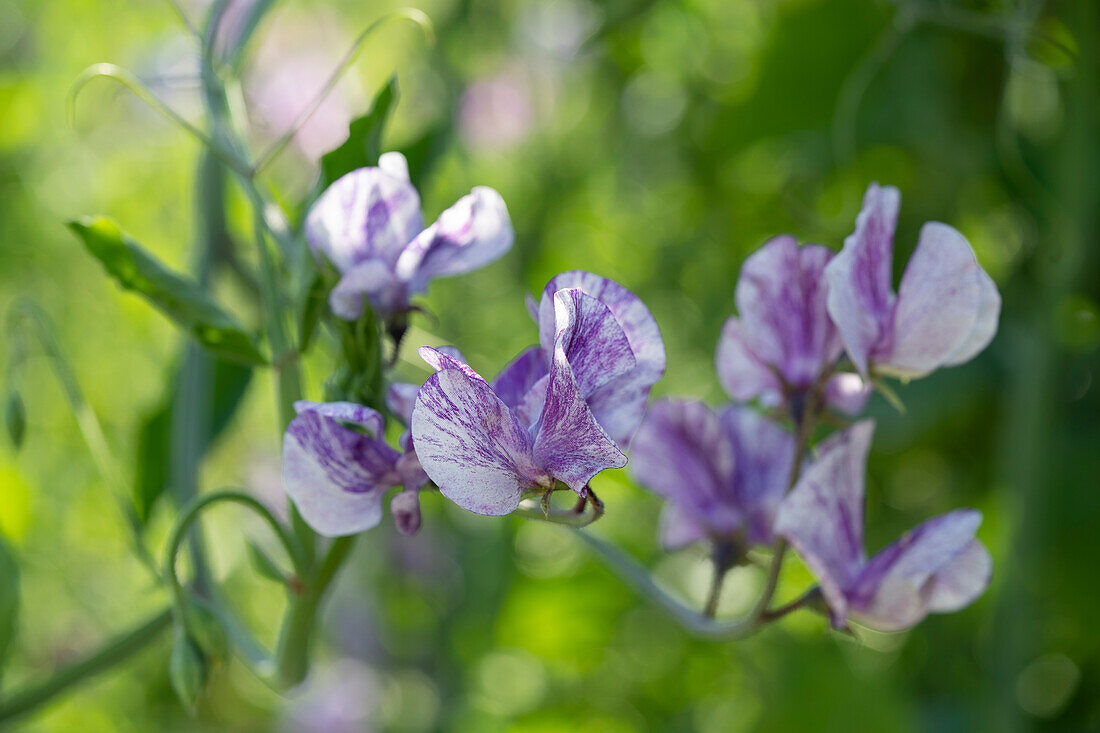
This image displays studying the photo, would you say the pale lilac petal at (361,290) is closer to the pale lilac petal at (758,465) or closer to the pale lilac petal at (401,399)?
the pale lilac petal at (401,399)

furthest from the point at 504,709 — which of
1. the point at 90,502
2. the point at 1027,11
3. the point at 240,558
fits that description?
the point at 1027,11

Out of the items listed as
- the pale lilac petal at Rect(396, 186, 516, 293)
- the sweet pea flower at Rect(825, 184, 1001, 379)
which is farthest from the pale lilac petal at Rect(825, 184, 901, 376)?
the pale lilac petal at Rect(396, 186, 516, 293)

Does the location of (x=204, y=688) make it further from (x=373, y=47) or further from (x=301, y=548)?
(x=373, y=47)

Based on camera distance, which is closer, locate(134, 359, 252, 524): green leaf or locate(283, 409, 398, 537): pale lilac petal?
locate(283, 409, 398, 537): pale lilac petal

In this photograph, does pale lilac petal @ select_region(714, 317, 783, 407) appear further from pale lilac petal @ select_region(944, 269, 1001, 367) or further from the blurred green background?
the blurred green background

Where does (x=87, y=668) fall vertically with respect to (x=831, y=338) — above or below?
below

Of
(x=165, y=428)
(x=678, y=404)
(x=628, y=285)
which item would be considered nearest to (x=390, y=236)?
(x=678, y=404)
